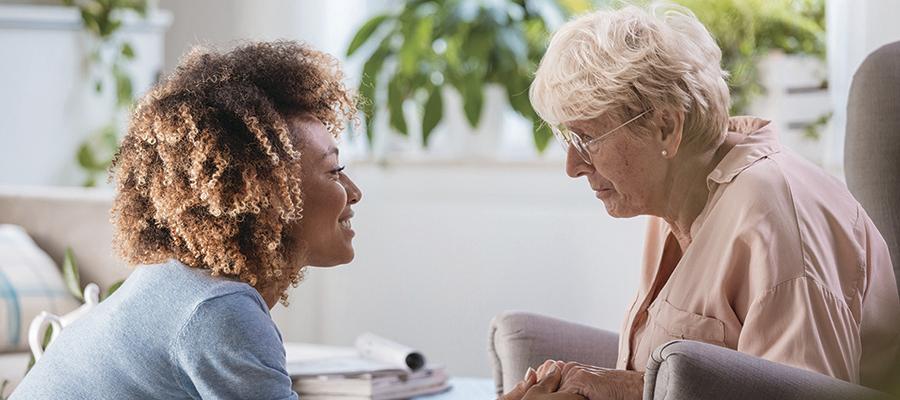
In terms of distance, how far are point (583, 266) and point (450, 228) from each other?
0.40 metres

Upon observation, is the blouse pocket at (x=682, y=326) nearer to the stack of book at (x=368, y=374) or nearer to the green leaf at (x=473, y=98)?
the stack of book at (x=368, y=374)

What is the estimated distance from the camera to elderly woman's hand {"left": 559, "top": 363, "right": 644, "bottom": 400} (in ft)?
5.24

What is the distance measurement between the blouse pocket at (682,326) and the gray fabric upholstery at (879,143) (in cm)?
48

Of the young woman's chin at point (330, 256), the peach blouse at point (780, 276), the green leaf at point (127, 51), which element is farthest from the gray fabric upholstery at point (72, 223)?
the peach blouse at point (780, 276)

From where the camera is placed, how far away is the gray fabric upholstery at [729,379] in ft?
4.40

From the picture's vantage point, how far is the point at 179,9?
12.4 ft

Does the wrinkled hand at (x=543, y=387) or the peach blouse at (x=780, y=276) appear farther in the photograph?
the wrinkled hand at (x=543, y=387)

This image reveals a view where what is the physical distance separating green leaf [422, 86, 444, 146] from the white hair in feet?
5.40

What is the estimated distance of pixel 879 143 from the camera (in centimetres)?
194

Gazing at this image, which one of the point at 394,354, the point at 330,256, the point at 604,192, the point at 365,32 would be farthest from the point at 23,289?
the point at 604,192

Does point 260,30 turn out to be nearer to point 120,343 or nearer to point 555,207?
point 555,207

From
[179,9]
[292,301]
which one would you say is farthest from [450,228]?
[179,9]

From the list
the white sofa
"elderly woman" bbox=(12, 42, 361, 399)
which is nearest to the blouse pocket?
"elderly woman" bbox=(12, 42, 361, 399)

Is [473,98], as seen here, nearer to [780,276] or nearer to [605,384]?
[605,384]
